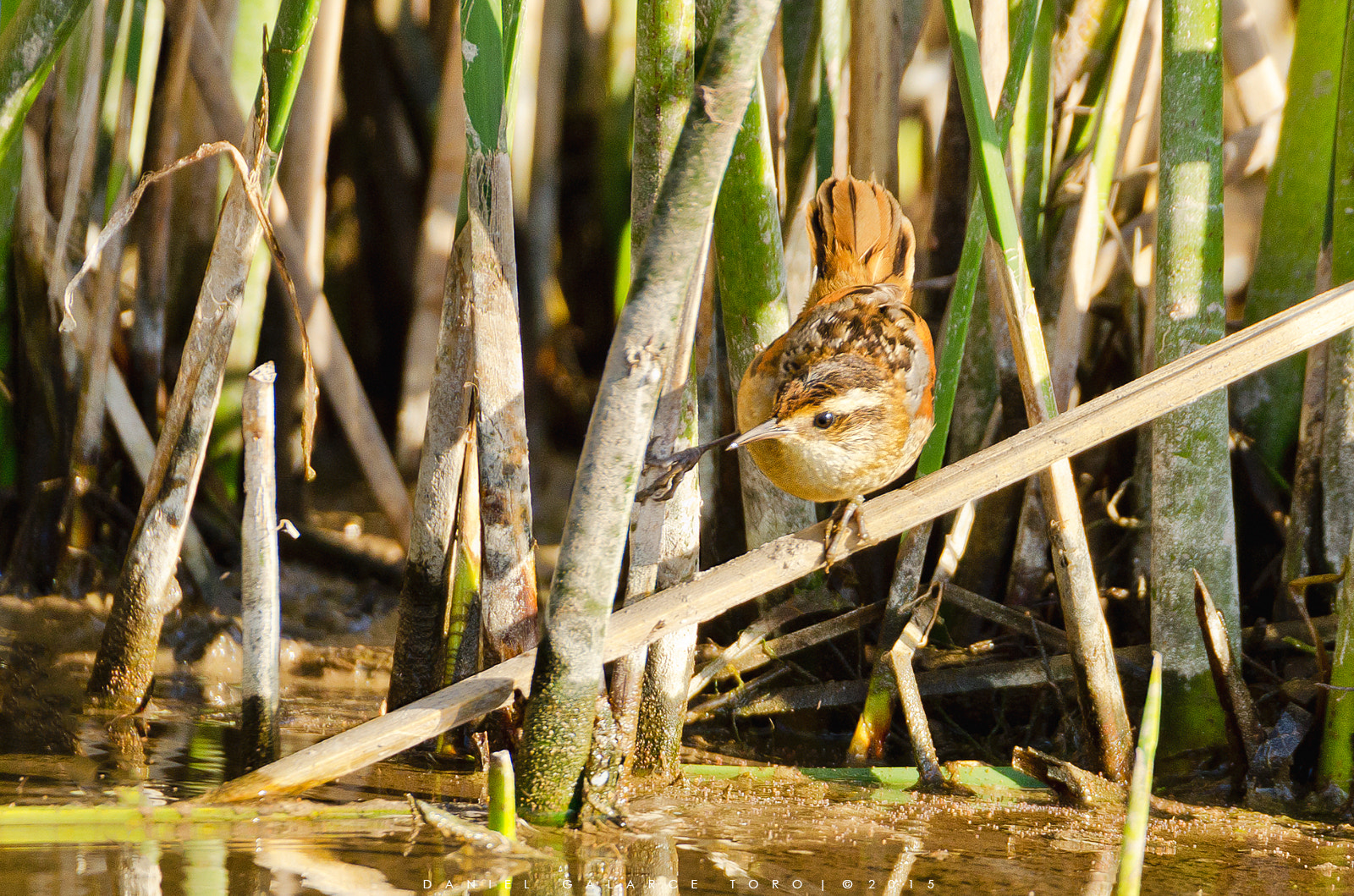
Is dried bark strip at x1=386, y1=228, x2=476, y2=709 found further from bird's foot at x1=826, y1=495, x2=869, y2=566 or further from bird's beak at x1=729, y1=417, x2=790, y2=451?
bird's foot at x1=826, y1=495, x2=869, y2=566

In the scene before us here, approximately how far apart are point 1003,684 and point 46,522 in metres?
3.18

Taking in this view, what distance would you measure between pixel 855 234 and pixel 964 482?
0.90 meters

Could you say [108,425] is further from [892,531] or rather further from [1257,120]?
[1257,120]

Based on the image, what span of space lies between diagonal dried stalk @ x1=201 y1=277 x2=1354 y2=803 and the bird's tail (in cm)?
84

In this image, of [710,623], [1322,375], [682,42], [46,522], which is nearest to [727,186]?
[682,42]

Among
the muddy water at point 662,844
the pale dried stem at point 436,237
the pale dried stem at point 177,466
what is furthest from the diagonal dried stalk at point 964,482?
the pale dried stem at point 436,237

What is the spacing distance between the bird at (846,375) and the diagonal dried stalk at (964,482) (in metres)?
0.17

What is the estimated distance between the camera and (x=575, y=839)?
7.61 feet

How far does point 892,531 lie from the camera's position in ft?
7.91

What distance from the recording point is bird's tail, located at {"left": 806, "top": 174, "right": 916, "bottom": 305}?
2.96 m

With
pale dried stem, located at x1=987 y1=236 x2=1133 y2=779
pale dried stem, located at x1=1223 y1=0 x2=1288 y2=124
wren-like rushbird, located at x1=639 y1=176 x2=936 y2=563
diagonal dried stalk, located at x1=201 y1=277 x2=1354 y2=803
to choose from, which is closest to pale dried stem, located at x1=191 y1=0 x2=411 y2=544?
wren-like rushbird, located at x1=639 y1=176 x2=936 y2=563

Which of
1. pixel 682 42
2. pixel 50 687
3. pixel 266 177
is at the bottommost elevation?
pixel 50 687

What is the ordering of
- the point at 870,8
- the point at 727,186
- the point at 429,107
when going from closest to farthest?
the point at 727,186, the point at 870,8, the point at 429,107

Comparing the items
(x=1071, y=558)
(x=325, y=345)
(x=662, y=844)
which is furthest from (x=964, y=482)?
(x=325, y=345)
